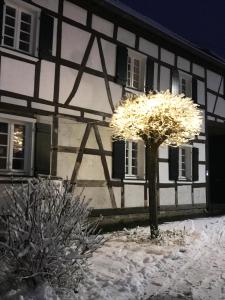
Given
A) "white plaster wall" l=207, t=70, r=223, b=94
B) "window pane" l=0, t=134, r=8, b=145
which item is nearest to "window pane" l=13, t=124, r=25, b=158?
"window pane" l=0, t=134, r=8, b=145

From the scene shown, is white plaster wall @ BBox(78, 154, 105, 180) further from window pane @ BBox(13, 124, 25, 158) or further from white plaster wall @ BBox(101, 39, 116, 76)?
white plaster wall @ BBox(101, 39, 116, 76)

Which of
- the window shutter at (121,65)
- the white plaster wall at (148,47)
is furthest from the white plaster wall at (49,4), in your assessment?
the white plaster wall at (148,47)

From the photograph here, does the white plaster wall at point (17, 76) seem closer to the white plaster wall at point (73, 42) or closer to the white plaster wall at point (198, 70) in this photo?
the white plaster wall at point (73, 42)

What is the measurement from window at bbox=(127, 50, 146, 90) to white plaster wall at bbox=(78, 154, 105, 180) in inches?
107

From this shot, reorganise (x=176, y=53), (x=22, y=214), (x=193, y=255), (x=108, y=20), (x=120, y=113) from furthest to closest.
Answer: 1. (x=176, y=53)
2. (x=108, y=20)
3. (x=120, y=113)
4. (x=193, y=255)
5. (x=22, y=214)

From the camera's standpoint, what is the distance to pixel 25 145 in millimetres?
9180

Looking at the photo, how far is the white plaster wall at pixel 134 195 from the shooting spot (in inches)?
452

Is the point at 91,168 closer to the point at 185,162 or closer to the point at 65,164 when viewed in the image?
the point at 65,164

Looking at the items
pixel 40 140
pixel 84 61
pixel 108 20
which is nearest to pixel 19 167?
pixel 40 140

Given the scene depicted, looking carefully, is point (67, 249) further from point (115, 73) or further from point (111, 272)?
point (115, 73)

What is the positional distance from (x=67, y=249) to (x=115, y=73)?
6.81 m

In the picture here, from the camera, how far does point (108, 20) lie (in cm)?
1129

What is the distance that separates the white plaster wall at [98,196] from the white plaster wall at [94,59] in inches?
118

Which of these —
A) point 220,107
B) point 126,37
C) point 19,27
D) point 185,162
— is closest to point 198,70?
point 220,107
